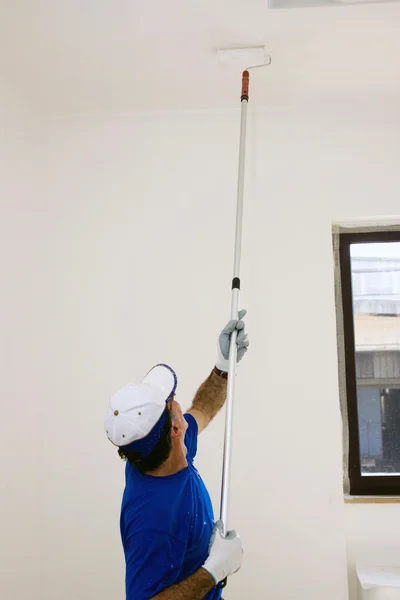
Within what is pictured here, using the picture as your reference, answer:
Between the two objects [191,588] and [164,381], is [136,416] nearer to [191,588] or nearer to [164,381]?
[164,381]

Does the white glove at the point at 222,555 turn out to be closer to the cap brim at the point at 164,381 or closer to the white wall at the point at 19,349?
the cap brim at the point at 164,381

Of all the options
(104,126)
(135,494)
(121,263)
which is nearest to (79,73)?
(104,126)

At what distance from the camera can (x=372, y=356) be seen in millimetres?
2465

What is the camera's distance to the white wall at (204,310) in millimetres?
2230

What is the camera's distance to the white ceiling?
1819 millimetres

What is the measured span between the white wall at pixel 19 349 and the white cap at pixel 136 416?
0.87 m

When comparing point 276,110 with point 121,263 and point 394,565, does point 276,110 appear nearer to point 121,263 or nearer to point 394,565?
point 121,263

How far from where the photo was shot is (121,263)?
2432 mm

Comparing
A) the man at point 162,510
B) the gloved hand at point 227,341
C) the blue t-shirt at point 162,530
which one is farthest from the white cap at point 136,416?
the gloved hand at point 227,341

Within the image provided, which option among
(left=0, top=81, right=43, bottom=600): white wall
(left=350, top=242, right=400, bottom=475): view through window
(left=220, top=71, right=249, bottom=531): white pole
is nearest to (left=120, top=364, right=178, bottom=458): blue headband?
(left=220, top=71, right=249, bottom=531): white pole

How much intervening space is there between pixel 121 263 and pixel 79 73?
747mm

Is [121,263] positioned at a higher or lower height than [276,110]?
lower

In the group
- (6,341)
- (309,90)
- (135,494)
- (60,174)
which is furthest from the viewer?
(60,174)

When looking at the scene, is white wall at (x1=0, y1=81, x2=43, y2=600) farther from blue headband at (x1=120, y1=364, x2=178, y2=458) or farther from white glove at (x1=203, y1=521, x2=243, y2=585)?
white glove at (x1=203, y1=521, x2=243, y2=585)
